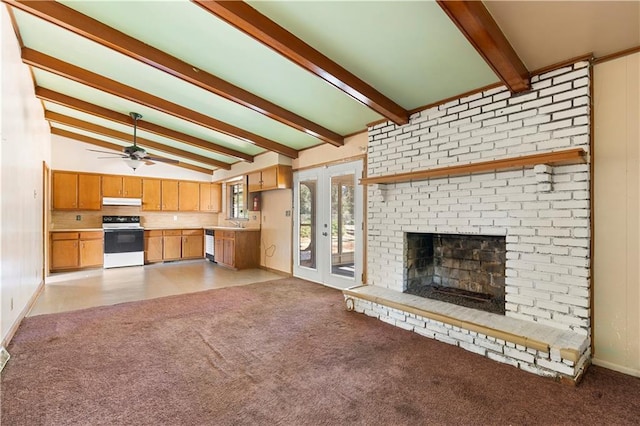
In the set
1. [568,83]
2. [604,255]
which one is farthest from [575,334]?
[568,83]

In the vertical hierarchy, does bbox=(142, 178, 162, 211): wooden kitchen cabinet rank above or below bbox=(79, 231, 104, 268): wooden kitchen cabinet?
above

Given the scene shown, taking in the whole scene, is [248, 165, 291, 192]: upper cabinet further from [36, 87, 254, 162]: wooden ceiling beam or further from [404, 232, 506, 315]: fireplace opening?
[404, 232, 506, 315]: fireplace opening

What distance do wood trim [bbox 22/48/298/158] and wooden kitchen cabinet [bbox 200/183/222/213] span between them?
3948 mm

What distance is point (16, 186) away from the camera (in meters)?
3.03

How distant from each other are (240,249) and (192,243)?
7.15ft

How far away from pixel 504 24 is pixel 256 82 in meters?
2.34

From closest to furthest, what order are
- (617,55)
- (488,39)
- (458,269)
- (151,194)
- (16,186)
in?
1. (488,39)
2. (617,55)
3. (16,186)
4. (458,269)
5. (151,194)

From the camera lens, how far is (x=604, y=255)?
7.76 ft

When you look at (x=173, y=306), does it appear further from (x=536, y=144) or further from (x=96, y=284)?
(x=536, y=144)

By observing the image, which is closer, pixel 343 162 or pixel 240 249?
pixel 343 162

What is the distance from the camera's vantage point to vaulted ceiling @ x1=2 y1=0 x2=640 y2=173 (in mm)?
2066

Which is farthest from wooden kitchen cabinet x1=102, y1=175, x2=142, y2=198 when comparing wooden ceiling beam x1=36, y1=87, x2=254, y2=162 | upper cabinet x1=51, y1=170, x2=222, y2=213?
wooden ceiling beam x1=36, y1=87, x2=254, y2=162

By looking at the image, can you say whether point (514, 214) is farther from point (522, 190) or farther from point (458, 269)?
point (458, 269)

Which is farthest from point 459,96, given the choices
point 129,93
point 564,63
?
point 129,93
